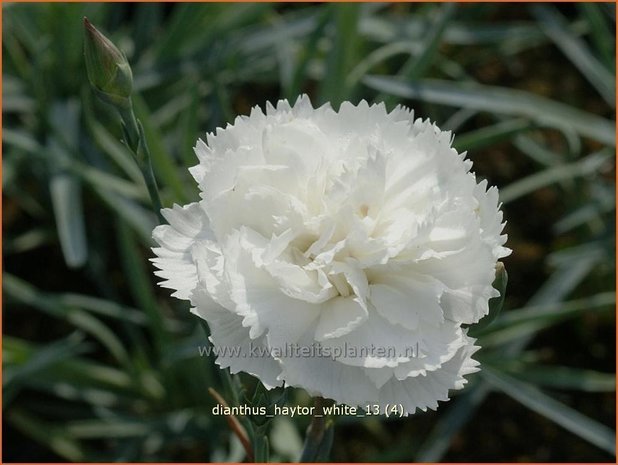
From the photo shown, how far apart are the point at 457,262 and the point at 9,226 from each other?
1112 millimetres

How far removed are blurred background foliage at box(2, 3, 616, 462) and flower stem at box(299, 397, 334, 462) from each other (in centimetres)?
32

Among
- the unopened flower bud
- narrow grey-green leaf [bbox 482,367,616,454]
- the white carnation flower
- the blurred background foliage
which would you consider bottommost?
the white carnation flower

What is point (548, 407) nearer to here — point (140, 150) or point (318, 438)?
point (318, 438)

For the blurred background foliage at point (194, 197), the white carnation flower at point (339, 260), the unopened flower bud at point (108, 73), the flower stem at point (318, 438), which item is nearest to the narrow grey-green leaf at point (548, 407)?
the blurred background foliage at point (194, 197)

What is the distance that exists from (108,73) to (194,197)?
540 millimetres

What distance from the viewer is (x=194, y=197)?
1230 mm

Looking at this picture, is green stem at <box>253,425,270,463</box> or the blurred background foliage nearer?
green stem at <box>253,425,270,463</box>

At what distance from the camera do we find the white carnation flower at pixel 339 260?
23.3 inches

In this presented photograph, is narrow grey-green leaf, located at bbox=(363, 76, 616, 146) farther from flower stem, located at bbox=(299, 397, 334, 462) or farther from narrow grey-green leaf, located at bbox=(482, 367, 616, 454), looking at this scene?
flower stem, located at bbox=(299, 397, 334, 462)

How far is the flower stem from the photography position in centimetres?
72

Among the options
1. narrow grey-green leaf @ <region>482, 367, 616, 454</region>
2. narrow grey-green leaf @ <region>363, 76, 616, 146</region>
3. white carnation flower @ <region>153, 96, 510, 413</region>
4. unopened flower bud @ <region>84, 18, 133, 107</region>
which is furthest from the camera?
narrow grey-green leaf @ <region>363, 76, 616, 146</region>

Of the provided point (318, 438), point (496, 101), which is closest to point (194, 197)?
point (496, 101)

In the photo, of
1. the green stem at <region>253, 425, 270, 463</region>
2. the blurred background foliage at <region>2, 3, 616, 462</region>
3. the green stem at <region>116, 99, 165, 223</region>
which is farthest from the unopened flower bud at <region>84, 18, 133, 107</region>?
the blurred background foliage at <region>2, 3, 616, 462</region>

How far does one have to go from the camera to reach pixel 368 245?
60 cm
